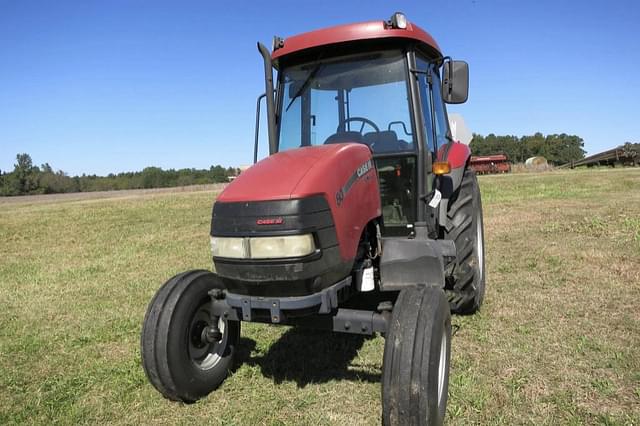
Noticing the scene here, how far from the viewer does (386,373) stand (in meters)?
2.24

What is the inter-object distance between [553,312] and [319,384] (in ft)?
7.35

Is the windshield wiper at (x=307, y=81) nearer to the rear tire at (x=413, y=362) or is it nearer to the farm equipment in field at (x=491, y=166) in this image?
the rear tire at (x=413, y=362)

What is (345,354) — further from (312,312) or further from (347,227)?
(347,227)

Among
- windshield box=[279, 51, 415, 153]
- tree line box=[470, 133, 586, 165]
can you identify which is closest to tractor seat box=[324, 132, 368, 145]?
windshield box=[279, 51, 415, 153]

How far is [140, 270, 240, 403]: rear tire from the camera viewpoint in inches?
110

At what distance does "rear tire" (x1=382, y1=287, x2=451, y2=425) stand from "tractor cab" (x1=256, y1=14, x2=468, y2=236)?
1.00m

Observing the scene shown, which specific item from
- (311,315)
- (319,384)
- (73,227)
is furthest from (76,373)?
(73,227)

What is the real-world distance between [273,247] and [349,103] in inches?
59.5

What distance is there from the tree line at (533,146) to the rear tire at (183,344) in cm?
9544

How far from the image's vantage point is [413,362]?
2.23 m

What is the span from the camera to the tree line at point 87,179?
2751 inches

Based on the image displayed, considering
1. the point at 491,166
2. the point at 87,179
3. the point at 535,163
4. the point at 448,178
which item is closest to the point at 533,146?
the point at 535,163

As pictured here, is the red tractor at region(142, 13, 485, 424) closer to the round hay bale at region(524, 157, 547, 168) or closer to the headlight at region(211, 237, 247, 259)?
the headlight at region(211, 237, 247, 259)

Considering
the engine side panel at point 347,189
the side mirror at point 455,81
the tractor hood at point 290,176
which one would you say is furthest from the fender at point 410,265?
the side mirror at point 455,81
